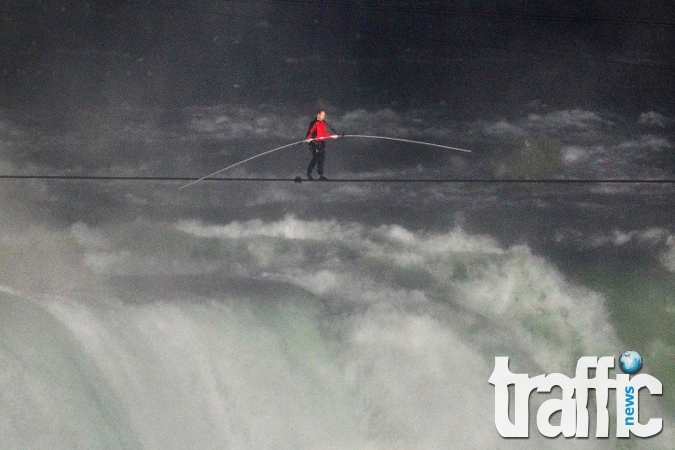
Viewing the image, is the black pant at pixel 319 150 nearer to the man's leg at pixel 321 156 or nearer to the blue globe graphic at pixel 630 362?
the man's leg at pixel 321 156

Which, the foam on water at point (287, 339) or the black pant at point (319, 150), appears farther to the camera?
the foam on water at point (287, 339)

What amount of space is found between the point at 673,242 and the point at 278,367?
4.33 metres

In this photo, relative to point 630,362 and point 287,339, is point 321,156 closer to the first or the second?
point 287,339

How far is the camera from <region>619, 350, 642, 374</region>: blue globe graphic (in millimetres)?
10734

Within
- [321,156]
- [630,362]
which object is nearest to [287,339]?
[321,156]

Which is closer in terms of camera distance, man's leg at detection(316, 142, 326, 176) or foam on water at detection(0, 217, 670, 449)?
man's leg at detection(316, 142, 326, 176)

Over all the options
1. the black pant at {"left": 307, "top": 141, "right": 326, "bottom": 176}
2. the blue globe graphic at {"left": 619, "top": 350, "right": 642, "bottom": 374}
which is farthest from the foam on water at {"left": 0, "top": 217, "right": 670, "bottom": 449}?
the black pant at {"left": 307, "top": 141, "right": 326, "bottom": 176}

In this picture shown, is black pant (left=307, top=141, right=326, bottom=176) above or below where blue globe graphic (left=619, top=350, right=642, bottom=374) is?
above

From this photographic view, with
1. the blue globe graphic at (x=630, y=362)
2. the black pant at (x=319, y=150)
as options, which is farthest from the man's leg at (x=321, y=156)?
the blue globe graphic at (x=630, y=362)

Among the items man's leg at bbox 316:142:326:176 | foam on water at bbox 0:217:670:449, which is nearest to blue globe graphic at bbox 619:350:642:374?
foam on water at bbox 0:217:670:449

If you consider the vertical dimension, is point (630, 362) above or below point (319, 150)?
below

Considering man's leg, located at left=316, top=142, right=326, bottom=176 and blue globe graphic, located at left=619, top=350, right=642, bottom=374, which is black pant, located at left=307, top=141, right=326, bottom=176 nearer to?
man's leg, located at left=316, top=142, right=326, bottom=176

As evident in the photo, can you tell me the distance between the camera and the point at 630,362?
10.8 meters

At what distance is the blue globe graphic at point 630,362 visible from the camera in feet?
35.2
